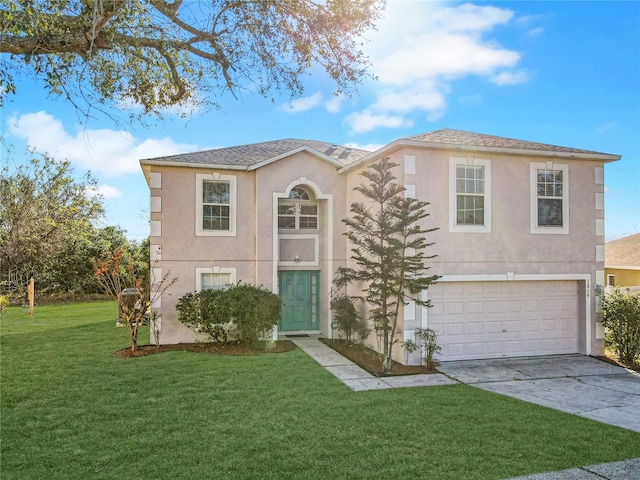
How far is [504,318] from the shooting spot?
11664 millimetres

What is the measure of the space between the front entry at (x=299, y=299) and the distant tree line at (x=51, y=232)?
8194 mm

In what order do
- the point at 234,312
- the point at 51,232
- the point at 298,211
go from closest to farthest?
the point at 234,312 → the point at 298,211 → the point at 51,232

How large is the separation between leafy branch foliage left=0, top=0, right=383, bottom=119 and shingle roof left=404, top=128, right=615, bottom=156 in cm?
278

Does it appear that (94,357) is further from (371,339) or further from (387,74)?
(387,74)

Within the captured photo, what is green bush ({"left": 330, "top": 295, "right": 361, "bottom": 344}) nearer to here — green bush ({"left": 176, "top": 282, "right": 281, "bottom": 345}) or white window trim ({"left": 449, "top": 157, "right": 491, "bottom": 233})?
green bush ({"left": 176, "top": 282, "right": 281, "bottom": 345})

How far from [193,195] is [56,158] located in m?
15.6

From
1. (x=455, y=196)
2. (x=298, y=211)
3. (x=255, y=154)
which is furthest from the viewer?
(x=255, y=154)

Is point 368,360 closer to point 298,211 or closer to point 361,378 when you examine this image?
point 361,378

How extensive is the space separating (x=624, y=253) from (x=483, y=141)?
60.8 feet

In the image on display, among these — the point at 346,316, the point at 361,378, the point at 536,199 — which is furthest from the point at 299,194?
the point at 536,199

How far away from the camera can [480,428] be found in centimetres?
659

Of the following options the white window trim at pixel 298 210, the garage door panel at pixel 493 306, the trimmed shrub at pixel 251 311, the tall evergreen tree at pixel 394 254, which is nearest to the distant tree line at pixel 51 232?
the white window trim at pixel 298 210

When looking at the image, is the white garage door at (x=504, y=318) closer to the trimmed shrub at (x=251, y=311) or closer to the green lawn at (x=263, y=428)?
the green lawn at (x=263, y=428)

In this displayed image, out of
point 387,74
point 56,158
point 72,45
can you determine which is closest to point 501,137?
point 387,74
